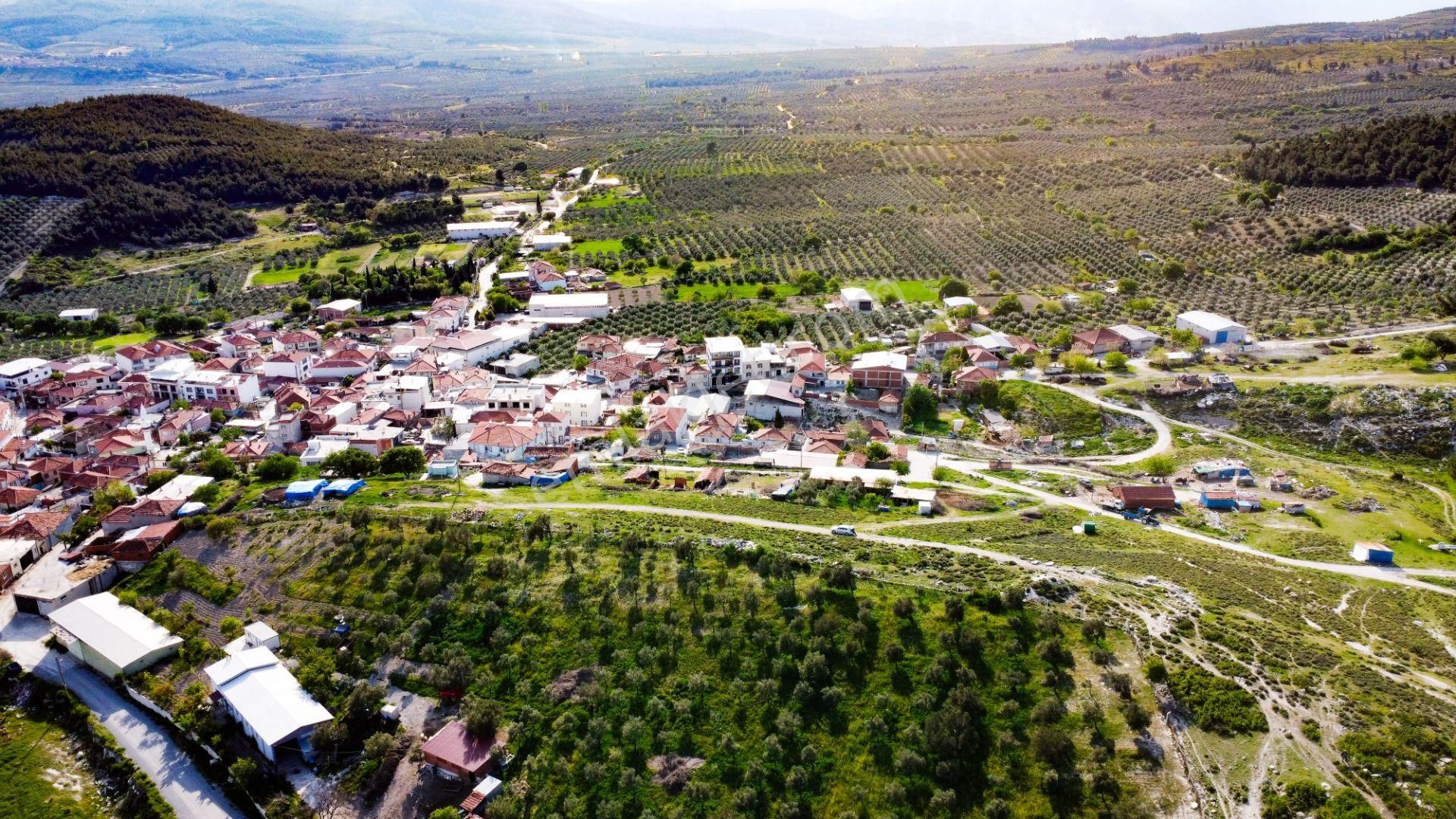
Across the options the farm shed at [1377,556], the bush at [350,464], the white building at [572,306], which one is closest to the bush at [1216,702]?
the farm shed at [1377,556]

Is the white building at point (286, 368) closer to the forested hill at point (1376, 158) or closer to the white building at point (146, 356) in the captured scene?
the white building at point (146, 356)

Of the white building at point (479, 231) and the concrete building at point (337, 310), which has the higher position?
the white building at point (479, 231)

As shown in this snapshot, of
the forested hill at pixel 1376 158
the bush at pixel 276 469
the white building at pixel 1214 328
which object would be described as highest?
the forested hill at pixel 1376 158

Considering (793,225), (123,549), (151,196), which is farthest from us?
(151,196)

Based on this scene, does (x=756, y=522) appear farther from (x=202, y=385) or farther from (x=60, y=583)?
(x=202, y=385)

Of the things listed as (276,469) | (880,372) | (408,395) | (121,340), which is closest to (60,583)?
(276,469)

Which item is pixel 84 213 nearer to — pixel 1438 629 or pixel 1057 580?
pixel 1057 580

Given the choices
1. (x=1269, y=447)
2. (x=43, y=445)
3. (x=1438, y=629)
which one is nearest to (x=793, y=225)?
(x=1269, y=447)
